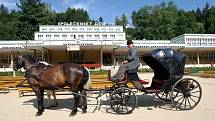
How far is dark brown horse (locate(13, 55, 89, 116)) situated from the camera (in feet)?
33.0

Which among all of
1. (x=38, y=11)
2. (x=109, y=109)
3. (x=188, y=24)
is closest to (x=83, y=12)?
(x=38, y=11)

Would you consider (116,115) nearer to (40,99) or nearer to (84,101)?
(84,101)

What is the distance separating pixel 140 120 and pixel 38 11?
210 ft

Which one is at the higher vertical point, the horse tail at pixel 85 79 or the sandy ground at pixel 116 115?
the horse tail at pixel 85 79

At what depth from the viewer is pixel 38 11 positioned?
70.1m

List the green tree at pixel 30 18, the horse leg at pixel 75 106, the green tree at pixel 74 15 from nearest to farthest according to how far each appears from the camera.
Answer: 1. the horse leg at pixel 75 106
2. the green tree at pixel 30 18
3. the green tree at pixel 74 15

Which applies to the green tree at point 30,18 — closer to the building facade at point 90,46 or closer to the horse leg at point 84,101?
the building facade at point 90,46

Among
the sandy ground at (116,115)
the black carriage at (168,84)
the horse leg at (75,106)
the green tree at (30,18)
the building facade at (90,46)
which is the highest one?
the green tree at (30,18)

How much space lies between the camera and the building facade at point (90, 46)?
39.0m

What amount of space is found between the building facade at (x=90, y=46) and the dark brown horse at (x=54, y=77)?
2485 centimetres

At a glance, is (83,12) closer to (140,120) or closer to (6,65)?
(6,65)

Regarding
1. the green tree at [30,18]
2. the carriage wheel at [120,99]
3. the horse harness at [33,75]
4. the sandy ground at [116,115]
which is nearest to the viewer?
the sandy ground at [116,115]

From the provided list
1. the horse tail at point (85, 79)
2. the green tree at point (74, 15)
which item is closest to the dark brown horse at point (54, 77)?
the horse tail at point (85, 79)

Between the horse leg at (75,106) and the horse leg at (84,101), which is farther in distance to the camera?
the horse leg at (84,101)
